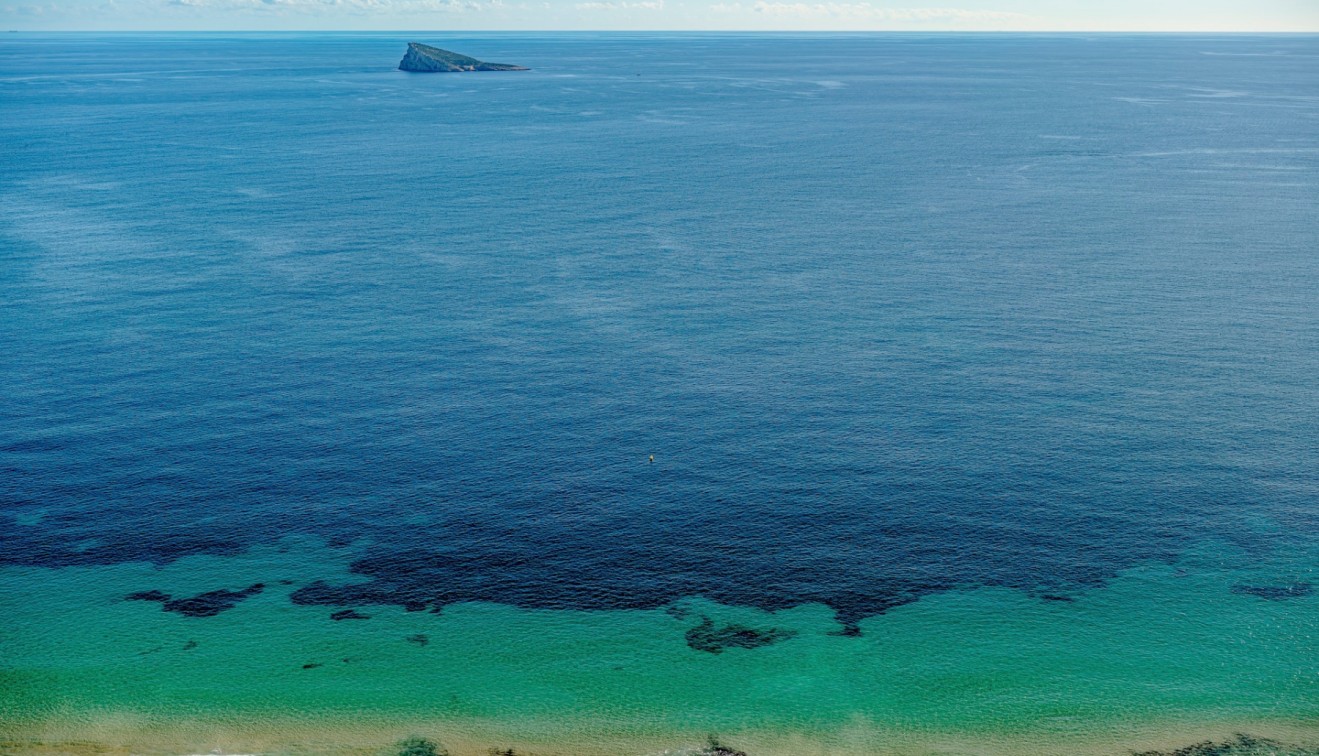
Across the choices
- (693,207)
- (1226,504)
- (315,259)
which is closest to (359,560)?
(1226,504)

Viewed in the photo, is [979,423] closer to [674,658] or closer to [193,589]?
[674,658]

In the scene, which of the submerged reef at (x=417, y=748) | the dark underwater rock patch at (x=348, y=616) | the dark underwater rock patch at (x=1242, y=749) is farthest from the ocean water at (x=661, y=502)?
the submerged reef at (x=417, y=748)

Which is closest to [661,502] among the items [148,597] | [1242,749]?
[148,597]

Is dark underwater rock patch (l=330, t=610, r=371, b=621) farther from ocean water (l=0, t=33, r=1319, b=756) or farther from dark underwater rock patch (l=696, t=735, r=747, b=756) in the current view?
dark underwater rock patch (l=696, t=735, r=747, b=756)

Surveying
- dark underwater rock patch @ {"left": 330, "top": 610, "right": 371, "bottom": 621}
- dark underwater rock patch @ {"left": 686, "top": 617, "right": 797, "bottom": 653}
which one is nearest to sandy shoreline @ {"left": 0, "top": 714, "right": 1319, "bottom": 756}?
dark underwater rock patch @ {"left": 686, "top": 617, "right": 797, "bottom": 653}

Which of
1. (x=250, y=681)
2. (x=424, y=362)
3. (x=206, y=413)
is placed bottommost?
(x=250, y=681)

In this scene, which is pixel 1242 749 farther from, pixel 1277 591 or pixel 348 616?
pixel 348 616
